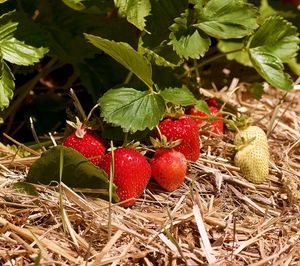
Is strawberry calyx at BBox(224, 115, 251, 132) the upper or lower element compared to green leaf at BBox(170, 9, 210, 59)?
lower

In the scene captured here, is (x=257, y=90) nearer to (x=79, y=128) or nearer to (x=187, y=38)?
(x=187, y=38)

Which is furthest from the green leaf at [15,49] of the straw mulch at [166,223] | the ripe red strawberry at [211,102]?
the ripe red strawberry at [211,102]

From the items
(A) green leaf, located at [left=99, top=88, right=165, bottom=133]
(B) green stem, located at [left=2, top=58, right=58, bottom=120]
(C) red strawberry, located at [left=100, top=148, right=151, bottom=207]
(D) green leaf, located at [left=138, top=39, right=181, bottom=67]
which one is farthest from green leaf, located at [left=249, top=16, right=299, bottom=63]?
(B) green stem, located at [left=2, top=58, right=58, bottom=120]

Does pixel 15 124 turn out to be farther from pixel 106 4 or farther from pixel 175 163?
pixel 175 163

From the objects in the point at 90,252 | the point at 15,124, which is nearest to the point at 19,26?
the point at 15,124

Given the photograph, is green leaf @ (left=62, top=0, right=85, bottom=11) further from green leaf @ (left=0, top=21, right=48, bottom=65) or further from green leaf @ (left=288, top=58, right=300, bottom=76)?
green leaf @ (left=288, top=58, right=300, bottom=76)
